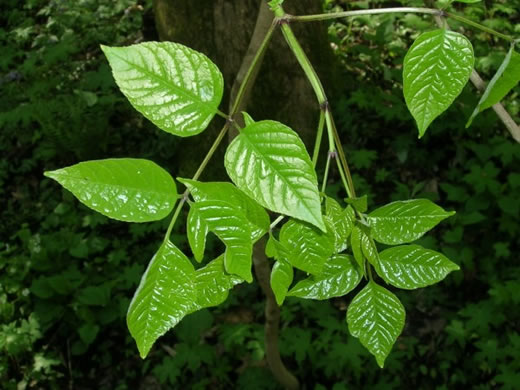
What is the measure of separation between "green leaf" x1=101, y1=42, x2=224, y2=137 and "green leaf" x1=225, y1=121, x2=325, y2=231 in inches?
2.6

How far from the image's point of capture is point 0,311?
3584 mm

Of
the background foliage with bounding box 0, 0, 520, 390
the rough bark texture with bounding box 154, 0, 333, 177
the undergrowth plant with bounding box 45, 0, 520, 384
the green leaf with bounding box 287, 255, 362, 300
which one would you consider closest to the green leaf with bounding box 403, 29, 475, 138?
the undergrowth plant with bounding box 45, 0, 520, 384

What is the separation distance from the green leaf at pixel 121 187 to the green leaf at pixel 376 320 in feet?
1.02

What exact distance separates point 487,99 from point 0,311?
368cm

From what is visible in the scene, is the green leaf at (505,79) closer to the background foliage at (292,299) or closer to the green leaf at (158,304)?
the green leaf at (158,304)

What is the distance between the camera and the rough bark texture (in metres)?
3.07

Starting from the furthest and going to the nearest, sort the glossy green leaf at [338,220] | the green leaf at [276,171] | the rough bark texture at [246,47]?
the rough bark texture at [246,47] → the glossy green leaf at [338,220] → the green leaf at [276,171]

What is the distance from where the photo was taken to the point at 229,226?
23.2 inches

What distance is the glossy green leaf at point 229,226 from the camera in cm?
59

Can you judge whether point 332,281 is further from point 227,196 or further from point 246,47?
point 246,47

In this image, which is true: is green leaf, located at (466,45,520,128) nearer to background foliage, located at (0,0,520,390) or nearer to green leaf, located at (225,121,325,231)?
green leaf, located at (225,121,325,231)

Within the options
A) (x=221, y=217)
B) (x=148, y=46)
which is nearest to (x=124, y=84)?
(x=148, y=46)

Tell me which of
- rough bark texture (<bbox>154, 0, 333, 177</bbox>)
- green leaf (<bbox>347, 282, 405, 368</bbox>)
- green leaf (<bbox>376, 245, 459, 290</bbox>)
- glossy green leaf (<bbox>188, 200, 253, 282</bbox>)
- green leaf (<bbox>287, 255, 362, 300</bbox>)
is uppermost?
glossy green leaf (<bbox>188, 200, 253, 282</bbox>)

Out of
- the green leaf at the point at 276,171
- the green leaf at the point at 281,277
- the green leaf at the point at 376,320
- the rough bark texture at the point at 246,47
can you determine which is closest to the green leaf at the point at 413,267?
the green leaf at the point at 376,320
